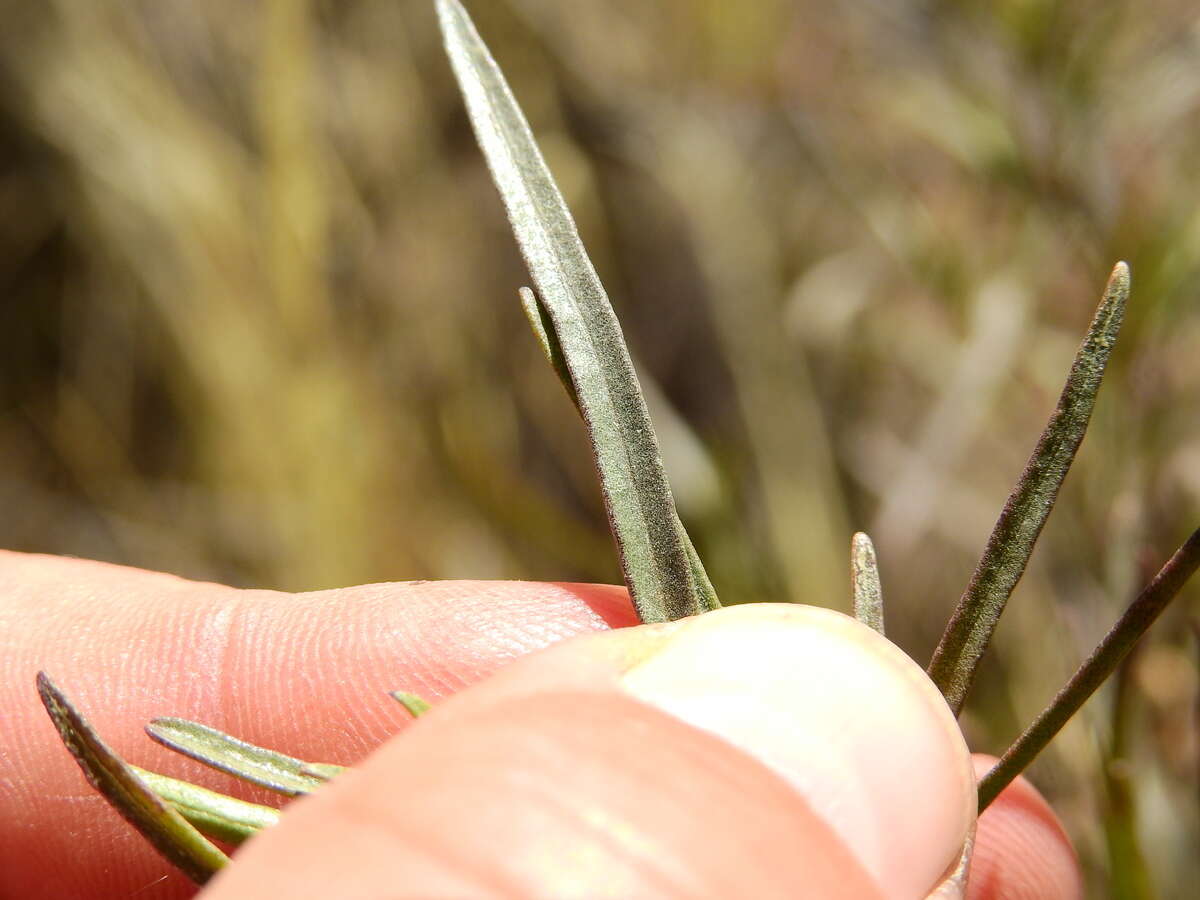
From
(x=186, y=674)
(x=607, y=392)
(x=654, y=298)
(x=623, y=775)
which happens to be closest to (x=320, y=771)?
(x=623, y=775)

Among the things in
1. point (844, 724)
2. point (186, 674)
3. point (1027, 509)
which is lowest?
point (186, 674)

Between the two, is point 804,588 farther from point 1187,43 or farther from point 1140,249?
point 1187,43

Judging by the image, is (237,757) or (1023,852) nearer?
(237,757)

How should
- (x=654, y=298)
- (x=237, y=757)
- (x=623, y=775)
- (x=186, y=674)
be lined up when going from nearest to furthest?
(x=623, y=775) < (x=237, y=757) < (x=186, y=674) < (x=654, y=298)

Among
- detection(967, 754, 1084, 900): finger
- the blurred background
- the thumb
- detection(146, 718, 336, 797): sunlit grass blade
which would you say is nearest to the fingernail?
the thumb

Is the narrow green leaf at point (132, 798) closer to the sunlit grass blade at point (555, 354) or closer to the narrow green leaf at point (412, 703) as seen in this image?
the narrow green leaf at point (412, 703)

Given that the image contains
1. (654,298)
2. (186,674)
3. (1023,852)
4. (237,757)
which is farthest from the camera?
(654,298)

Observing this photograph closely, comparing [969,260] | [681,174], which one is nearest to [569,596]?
[969,260]

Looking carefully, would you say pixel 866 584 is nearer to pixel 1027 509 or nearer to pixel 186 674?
pixel 1027 509

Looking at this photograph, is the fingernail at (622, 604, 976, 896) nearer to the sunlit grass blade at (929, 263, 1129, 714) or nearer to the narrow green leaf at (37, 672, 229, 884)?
the sunlit grass blade at (929, 263, 1129, 714)
